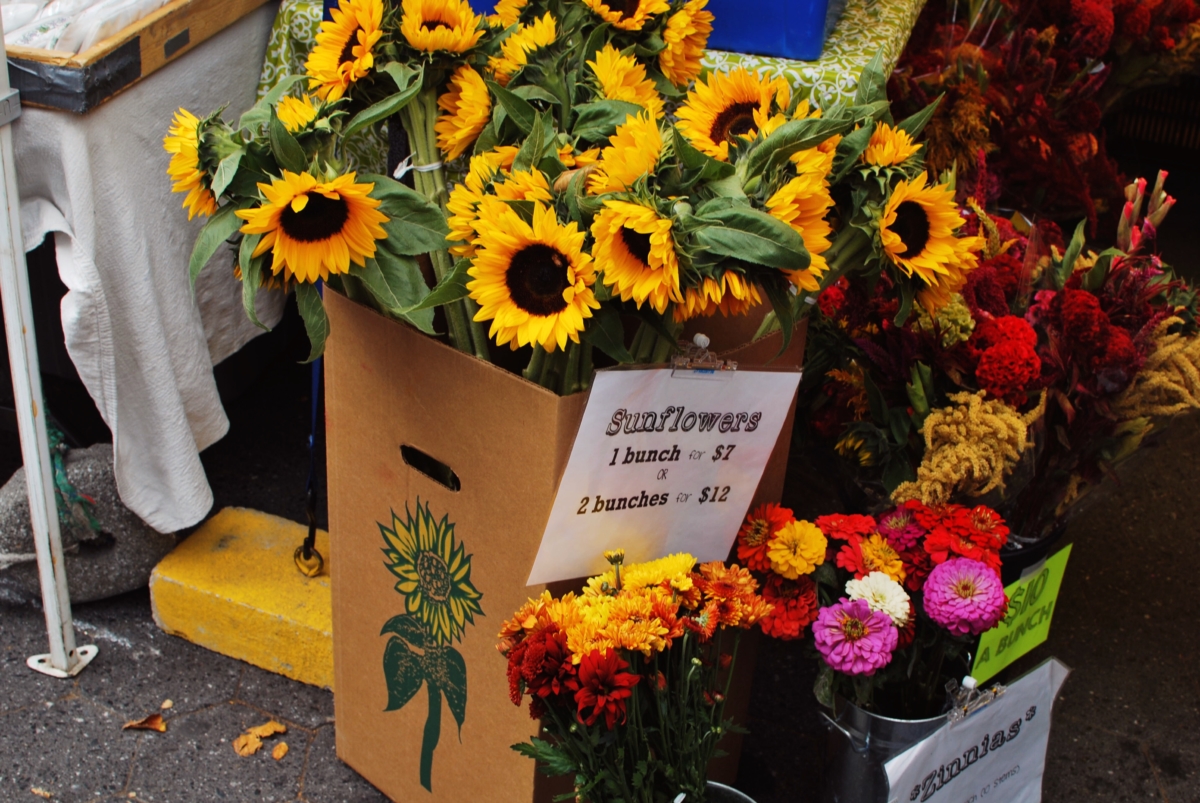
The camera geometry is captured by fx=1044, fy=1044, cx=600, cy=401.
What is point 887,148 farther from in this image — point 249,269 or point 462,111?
point 249,269

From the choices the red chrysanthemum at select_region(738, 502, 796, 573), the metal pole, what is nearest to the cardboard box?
the red chrysanthemum at select_region(738, 502, 796, 573)

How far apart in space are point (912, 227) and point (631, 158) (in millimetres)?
306

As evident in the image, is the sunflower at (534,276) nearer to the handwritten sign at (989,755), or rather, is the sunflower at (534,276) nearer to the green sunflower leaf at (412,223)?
the green sunflower leaf at (412,223)

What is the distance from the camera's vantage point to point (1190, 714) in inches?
76.5

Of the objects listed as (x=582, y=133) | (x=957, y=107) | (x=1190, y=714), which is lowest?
(x=1190, y=714)

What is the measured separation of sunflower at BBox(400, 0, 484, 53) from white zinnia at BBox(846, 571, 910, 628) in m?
0.77

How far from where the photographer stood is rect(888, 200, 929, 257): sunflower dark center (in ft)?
3.40

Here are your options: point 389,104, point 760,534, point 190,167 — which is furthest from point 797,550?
point 190,167

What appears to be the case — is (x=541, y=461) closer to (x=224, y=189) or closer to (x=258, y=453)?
(x=224, y=189)

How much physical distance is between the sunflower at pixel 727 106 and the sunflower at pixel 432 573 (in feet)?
1.87

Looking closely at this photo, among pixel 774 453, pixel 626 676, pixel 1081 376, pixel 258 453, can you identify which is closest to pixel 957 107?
pixel 1081 376

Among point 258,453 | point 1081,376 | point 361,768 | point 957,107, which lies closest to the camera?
point 1081,376

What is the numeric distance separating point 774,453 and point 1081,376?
1.43 feet

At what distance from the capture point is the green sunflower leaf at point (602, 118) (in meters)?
1.13
